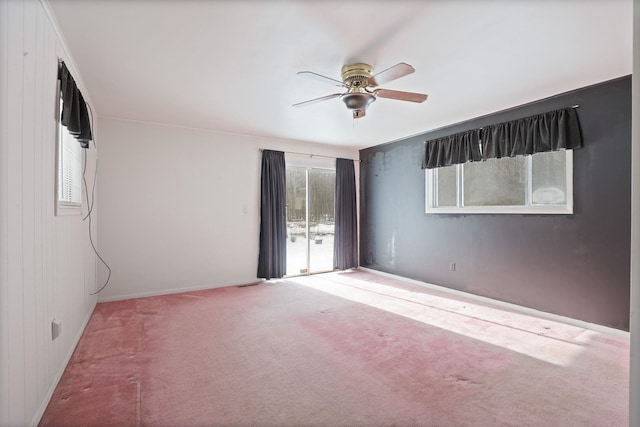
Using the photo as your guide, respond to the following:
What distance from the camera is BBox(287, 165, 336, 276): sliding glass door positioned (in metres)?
5.46

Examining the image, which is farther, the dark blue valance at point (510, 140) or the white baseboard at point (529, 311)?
the dark blue valance at point (510, 140)

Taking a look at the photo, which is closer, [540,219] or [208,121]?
[540,219]

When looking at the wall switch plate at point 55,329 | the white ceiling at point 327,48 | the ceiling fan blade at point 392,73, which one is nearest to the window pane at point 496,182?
the white ceiling at point 327,48

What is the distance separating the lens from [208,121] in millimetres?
4230

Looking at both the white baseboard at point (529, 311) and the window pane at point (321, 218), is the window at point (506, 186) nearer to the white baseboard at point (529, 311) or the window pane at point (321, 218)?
the white baseboard at point (529, 311)

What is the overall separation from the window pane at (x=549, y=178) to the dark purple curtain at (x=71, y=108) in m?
4.47

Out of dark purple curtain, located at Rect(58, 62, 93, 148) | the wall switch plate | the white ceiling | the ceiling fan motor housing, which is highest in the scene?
the white ceiling

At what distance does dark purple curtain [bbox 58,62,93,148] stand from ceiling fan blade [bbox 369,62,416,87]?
7.44ft

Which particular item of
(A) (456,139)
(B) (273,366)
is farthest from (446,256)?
(B) (273,366)

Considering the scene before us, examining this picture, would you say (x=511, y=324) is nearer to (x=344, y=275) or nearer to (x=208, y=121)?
(x=344, y=275)

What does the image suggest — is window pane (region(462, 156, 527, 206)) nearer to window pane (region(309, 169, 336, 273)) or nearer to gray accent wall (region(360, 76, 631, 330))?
gray accent wall (region(360, 76, 631, 330))

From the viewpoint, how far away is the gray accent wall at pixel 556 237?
2.91 meters

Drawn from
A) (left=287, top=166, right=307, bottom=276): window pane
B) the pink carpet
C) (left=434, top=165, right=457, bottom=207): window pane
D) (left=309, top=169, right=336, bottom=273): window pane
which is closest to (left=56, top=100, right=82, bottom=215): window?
the pink carpet

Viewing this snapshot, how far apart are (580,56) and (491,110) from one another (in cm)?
129
